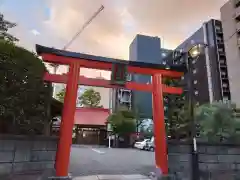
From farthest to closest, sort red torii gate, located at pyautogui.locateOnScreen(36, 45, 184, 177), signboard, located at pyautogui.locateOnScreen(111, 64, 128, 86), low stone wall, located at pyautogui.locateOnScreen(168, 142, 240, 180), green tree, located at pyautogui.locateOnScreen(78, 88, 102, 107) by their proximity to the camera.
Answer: green tree, located at pyautogui.locateOnScreen(78, 88, 102, 107), signboard, located at pyautogui.locateOnScreen(111, 64, 128, 86), low stone wall, located at pyautogui.locateOnScreen(168, 142, 240, 180), red torii gate, located at pyautogui.locateOnScreen(36, 45, 184, 177)

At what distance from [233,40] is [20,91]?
35.1 metres

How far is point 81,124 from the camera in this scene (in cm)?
3500

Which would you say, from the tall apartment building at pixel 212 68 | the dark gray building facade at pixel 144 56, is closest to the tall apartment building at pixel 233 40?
the tall apartment building at pixel 212 68

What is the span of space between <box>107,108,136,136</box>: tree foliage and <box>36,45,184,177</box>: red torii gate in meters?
24.2

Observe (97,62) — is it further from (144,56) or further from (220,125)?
(144,56)

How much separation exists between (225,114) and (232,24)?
30.6 metres

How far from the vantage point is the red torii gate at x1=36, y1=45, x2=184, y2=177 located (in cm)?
796

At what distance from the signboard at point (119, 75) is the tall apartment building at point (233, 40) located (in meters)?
27.8

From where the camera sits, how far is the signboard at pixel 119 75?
916 cm

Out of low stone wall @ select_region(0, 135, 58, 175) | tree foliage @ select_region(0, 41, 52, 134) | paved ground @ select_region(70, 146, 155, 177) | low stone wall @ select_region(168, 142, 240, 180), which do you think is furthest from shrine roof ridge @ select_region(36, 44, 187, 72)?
paved ground @ select_region(70, 146, 155, 177)

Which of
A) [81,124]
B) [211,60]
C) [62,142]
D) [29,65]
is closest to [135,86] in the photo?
[62,142]

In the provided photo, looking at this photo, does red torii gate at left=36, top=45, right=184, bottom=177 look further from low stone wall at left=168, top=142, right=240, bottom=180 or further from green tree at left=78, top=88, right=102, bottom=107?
green tree at left=78, top=88, right=102, bottom=107

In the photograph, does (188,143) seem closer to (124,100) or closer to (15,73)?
(15,73)

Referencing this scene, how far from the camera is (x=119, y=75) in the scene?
921cm
